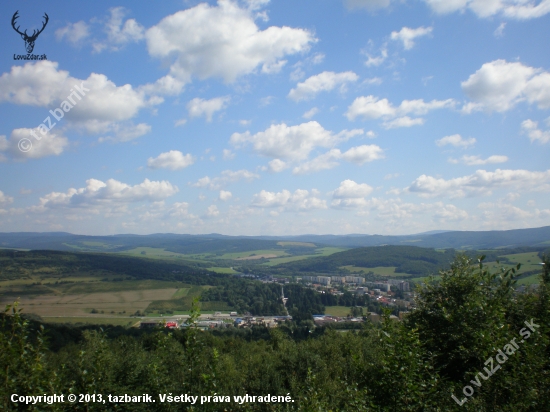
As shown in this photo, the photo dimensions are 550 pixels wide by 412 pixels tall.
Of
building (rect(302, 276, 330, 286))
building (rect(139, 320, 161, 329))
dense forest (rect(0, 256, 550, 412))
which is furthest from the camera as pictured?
building (rect(302, 276, 330, 286))

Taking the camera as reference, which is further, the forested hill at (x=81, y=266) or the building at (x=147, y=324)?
the forested hill at (x=81, y=266)

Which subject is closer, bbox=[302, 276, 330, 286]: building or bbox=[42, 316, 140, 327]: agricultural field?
bbox=[42, 316, 140, 327]: agricultural field

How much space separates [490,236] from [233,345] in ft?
639

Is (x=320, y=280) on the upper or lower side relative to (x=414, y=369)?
lower

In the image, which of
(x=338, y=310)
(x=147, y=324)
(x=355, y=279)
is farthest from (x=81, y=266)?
(x=355, y=279)

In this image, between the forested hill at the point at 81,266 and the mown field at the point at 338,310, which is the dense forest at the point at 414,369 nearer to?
the mown field at the point at 338,310

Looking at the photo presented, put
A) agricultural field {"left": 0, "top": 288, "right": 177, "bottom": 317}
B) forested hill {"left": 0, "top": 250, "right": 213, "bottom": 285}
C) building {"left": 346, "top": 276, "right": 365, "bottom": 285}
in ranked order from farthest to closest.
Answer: building {"left": 346, "top": 276, "right": 365, "bottom": 285}
forested hill {"left": 0, "top": 250, "right": 213, "bottom": 285}
agricultural field {"left": 0, "top": 288, "right": 177, "bottom": 317}

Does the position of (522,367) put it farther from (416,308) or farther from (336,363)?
(336,363)

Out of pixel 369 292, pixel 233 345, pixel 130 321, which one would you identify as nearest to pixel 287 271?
pixel 369 292

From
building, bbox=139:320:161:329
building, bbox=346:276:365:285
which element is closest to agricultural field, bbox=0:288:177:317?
building, bbox=139:320:161:329

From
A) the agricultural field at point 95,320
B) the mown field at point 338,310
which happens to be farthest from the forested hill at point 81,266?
the mown field at point 338,310

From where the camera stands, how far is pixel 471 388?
9.00 m

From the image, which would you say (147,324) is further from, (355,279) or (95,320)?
(355,279)

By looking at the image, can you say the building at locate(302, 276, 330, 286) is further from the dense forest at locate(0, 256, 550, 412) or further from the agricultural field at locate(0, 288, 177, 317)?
the dense forest at locate(0, 256, 550, 412)
